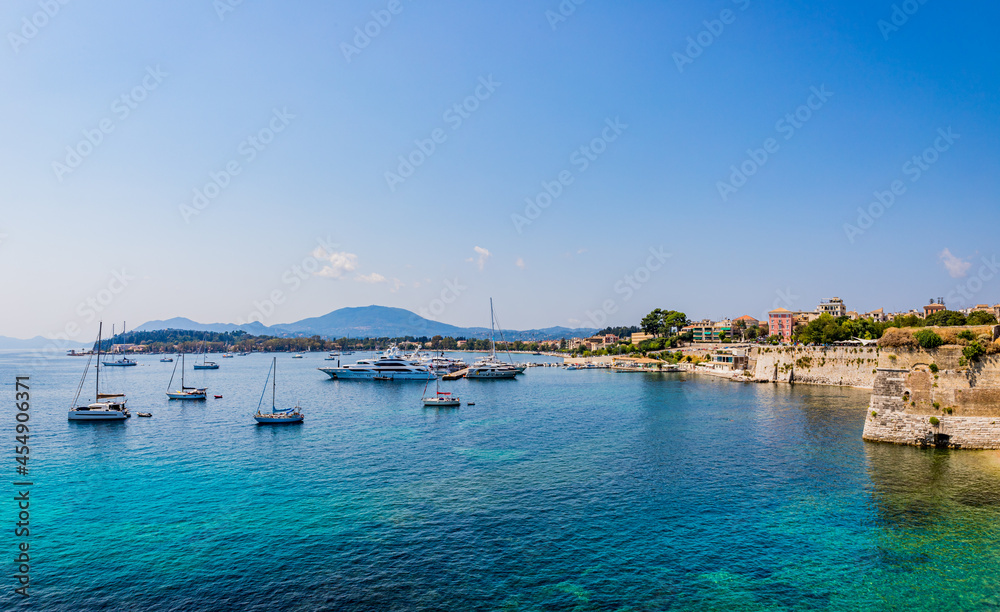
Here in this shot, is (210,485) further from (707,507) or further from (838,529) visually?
(838,529)

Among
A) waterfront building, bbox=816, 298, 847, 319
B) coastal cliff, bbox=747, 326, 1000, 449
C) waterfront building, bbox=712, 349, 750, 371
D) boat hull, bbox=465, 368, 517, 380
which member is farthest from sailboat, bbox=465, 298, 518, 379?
waterfront building, bbox=816, 298, 847, 319

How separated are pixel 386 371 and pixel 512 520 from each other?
80.6 meters

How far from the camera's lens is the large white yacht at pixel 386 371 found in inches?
3944

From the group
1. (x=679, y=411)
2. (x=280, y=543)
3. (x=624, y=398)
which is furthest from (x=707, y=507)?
(x=624, y=398)

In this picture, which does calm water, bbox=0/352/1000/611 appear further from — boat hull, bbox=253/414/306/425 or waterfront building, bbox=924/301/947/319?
waterfront building, bbox=924/301/947/319

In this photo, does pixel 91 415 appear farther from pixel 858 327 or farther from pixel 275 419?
pixel 858 327

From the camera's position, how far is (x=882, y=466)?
101 ft

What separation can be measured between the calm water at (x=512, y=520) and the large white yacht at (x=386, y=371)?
176ft

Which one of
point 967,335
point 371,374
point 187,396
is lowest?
point 187,396

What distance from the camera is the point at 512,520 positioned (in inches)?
937

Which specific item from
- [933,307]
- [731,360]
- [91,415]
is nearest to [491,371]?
[731,360]

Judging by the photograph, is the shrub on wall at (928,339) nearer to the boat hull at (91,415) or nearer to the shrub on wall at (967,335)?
the shrub on wall at (967,335)

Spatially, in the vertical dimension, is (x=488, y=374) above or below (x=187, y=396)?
below

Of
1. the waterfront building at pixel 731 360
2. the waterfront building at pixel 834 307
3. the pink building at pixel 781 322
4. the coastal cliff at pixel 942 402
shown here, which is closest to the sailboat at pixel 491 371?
the waterfront building at pixel 731 360
